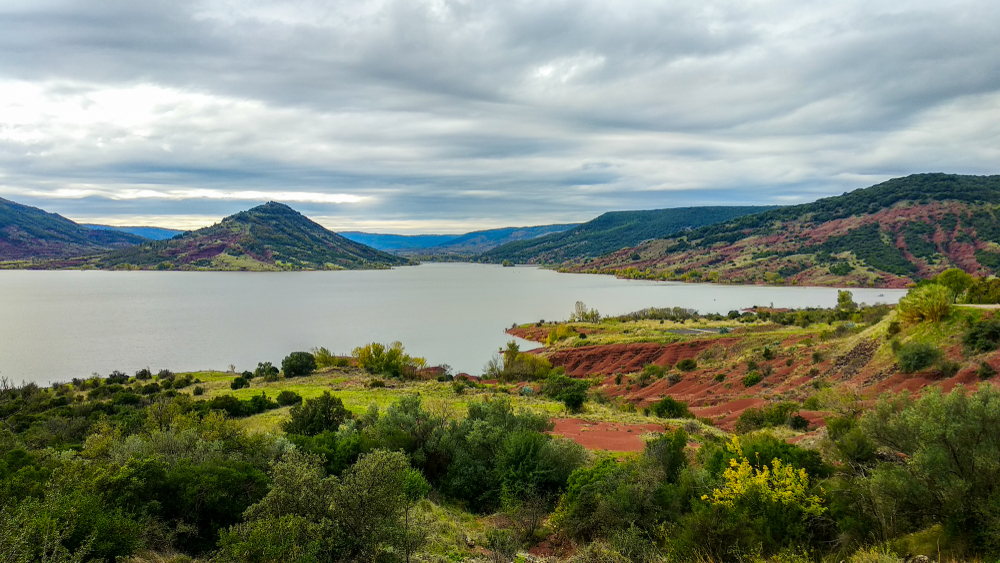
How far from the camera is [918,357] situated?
79.0ft

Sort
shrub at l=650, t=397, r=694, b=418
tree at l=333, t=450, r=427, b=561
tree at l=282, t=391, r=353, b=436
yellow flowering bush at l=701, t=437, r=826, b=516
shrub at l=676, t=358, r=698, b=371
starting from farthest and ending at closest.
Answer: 1. shrub at l=676, t=358, r=698, b=371
2. shrub at l=650, t=397, r=694, b=418
3. tree at l=282, t=391, r=353, b=436
4. yellow flowering bush at l=701, t=437, r=826, b=516
5. tree at l=333, t=450, r=427, b=561

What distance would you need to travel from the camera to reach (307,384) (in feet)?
134

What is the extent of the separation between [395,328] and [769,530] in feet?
252

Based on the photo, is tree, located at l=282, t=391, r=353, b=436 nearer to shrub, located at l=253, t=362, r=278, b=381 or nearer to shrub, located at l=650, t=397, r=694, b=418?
shrub, located at l=650, t=397, r=694, b=418

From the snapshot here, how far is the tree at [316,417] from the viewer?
21.2 meters

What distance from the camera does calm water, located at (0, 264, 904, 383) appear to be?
200ft

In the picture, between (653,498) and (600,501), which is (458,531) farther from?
(653,498)

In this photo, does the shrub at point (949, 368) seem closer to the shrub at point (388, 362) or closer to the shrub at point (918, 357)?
the shrub at point (918, 357)

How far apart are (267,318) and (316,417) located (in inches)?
3160

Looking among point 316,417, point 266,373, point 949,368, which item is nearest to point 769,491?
point 316,417

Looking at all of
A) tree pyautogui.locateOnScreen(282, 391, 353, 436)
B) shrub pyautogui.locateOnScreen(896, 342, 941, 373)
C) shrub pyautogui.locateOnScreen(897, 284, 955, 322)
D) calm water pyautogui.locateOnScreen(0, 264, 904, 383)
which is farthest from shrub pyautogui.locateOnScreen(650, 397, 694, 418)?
calm water pyautogui.locateOnScreen(0, 264, 904, 383)

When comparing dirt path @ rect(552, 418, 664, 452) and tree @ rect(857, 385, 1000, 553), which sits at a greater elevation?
tree @ rect(857, 385, 1000, 553)

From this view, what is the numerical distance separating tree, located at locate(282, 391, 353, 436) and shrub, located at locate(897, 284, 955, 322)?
29.7 metres

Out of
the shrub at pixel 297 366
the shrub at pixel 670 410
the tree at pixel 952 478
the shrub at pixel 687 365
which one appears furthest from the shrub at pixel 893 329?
the shrub at pixel 297 366
